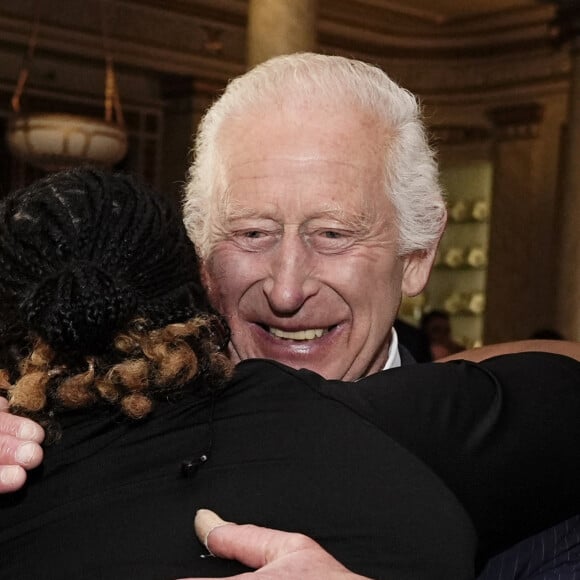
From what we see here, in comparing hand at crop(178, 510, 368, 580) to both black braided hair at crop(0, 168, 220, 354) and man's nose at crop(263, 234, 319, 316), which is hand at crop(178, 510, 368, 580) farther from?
man's nose at crop(263, 234, 319, 316)

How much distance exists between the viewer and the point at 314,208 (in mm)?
1997

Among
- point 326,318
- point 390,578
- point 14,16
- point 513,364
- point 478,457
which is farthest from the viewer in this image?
point 14,16

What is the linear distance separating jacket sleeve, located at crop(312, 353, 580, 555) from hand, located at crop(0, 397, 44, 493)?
0.33 m

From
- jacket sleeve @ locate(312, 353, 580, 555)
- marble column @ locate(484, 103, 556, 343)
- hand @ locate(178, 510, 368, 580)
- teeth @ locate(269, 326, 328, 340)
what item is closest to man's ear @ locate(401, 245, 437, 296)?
teeth @ locate(269, 326, 328, 340)

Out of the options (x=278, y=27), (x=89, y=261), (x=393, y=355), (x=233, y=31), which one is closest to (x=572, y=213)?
(x=278, y=27)

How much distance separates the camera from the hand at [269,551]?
1181mm

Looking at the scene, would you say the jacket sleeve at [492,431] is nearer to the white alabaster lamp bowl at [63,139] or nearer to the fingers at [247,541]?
the fingers at [247,541]

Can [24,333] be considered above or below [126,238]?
below

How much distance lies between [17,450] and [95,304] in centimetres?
18

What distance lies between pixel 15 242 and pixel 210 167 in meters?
0.86

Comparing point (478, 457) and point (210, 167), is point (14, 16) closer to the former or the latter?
point (210, 167)

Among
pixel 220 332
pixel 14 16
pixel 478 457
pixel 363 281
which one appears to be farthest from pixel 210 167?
pixel 14 16

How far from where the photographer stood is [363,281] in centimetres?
209

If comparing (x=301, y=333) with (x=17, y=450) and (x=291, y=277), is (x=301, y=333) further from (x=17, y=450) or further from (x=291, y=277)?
(x=17, y=450)
